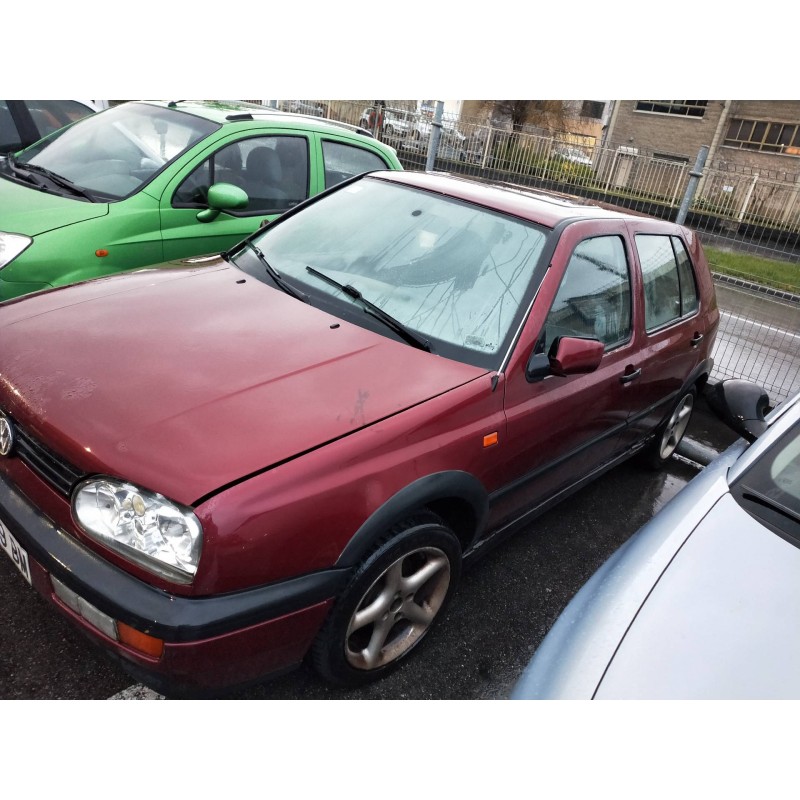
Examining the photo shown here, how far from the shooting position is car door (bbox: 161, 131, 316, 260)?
3.97m

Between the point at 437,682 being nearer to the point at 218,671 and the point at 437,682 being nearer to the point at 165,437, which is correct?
the point at 218,671

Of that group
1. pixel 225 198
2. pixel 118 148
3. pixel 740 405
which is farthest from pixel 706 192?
pixel 118 148

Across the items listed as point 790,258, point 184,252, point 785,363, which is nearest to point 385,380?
point 184,252

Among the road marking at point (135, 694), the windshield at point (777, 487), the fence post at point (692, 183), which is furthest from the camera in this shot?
the fence post at point (692, 183)

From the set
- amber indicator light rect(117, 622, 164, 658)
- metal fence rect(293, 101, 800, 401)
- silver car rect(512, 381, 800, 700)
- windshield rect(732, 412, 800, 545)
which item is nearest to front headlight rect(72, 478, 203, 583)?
amber indicator light rect(117, 622, 164, 658)

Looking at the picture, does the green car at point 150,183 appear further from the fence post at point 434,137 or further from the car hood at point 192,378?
the fence post at point 434,137

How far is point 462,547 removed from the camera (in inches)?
99.0

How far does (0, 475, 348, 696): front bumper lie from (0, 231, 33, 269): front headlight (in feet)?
6.55

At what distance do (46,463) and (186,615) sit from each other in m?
0.67

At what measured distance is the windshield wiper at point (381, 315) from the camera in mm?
2365

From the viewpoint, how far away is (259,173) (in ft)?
14.6

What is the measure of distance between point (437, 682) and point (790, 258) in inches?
225

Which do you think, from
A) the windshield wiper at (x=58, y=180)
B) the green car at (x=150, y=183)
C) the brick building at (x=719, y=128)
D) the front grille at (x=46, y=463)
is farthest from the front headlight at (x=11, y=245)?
the brick building at (x=719, y=128)

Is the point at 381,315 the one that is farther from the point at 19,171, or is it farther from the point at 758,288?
the point at 758,288
